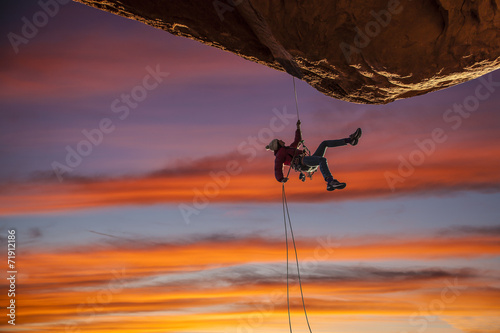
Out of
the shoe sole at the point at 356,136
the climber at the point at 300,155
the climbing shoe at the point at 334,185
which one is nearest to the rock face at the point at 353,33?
the shoe sole at the point at 356,136

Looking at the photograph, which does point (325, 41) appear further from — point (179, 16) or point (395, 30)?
point (179, 16)

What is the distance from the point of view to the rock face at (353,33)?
265 inches

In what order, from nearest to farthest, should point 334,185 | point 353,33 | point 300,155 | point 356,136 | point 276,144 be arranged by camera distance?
point 353,33 < point 334,185 < point 356,136 < point 300,155 < point 276,144

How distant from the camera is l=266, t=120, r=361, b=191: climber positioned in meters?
7.92

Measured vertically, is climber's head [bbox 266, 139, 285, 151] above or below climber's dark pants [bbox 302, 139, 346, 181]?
above

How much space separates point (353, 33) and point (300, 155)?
2279mm

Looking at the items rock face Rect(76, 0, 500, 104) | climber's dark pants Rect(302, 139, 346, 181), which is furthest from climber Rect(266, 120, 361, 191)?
rock face Rect(76, 0, 500, 104)

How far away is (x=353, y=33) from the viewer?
6.97 meters

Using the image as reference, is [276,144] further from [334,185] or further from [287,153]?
[334,185]

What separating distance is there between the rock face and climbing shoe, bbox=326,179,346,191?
174 cm

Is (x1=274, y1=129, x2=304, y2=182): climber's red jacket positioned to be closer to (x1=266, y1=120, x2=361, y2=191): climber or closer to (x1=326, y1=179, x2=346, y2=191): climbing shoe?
(x1=266, y1=120, x2=361, y2=191): climber

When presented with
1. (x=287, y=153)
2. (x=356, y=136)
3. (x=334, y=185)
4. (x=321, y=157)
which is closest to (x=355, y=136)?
(x=356, y=136)

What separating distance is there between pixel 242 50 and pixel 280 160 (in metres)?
1.94

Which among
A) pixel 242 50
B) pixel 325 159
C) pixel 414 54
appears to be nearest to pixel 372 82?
pixel 414 54
